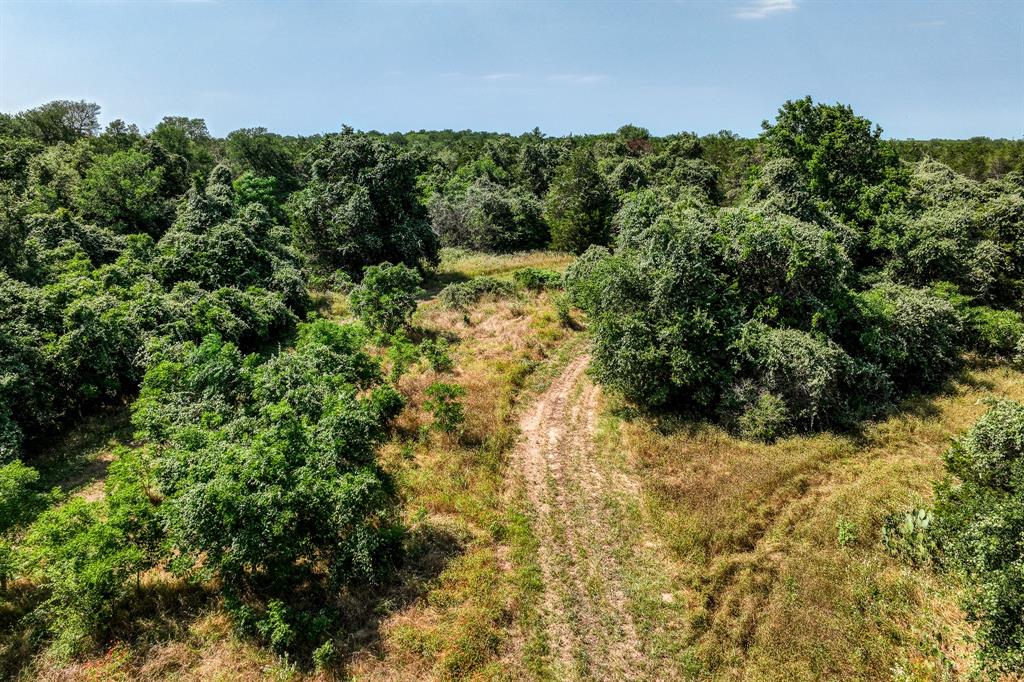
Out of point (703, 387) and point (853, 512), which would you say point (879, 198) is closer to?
point (703, 387)

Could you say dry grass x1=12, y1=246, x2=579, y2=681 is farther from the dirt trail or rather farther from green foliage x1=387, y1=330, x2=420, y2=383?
green foliage x1=387, y1=330, x2=420, y2=383

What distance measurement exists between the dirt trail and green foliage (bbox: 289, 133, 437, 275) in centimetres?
2115

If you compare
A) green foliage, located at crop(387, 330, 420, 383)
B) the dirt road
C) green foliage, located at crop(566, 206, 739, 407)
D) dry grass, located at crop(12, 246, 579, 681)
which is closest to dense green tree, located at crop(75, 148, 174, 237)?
dry grass, located at crop(12, 246, 579, 681)

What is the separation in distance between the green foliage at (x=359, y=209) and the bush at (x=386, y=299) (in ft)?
30.5

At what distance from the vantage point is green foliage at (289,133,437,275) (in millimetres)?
36969

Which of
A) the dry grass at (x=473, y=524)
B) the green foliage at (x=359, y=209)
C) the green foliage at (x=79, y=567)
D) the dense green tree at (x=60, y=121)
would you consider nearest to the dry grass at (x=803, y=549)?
the dry grass at (x=473, y=524)

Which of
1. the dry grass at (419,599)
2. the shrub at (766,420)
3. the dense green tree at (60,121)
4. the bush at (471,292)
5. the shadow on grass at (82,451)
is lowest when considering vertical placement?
the dry grass at (419,599)

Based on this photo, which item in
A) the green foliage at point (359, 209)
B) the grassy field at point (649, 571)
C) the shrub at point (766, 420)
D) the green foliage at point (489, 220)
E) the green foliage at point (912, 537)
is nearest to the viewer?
the grassy field at point (649, 571)

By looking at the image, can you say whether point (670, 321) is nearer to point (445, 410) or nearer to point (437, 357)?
point (445, 410)

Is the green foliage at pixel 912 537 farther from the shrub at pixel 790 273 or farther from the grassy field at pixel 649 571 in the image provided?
the shrub at pixel 790 273

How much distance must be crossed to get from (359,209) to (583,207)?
21.8 meters

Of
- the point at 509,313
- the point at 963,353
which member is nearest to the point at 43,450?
the point at 509,313

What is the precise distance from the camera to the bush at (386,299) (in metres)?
27.8

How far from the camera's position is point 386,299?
27.4 m
